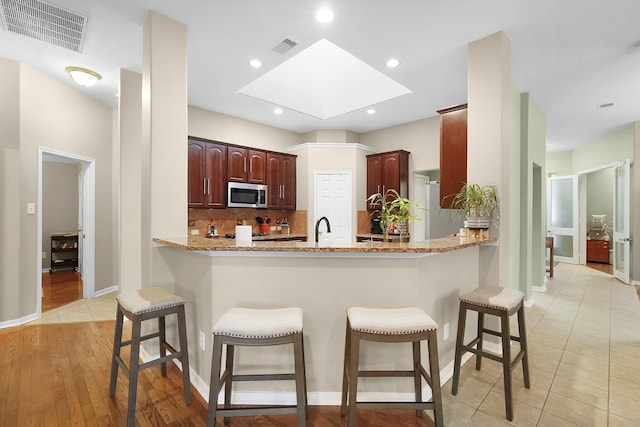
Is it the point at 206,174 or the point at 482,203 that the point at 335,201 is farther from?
the point at 482,203

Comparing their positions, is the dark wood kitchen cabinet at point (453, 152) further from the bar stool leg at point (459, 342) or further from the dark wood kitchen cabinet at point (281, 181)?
the dark wood kitchen cabinet at point (281, 181)

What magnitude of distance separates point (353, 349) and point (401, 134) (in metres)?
4.79

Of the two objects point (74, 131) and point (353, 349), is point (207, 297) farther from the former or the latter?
point (74, 131)

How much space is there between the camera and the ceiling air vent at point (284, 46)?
2.98m

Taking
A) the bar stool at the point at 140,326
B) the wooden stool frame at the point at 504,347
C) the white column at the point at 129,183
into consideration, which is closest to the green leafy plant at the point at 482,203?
the wooden stool frame at the point at 504,347

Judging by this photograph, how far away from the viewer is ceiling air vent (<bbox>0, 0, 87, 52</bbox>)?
→ 2518mm

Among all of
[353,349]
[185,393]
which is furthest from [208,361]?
[353,349]

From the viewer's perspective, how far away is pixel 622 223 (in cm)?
577

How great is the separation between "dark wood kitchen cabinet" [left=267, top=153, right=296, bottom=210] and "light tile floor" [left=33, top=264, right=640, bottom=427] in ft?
9.48

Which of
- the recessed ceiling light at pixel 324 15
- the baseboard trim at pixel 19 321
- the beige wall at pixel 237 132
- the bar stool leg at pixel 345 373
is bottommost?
the baseboard trim at pixel 19 321

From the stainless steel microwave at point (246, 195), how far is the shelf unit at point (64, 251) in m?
3.78

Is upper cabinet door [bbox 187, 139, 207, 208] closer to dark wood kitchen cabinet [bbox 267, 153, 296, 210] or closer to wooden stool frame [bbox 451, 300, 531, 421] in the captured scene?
dark wood kitchen cabinet [bbox 267, 153, 296, 210]

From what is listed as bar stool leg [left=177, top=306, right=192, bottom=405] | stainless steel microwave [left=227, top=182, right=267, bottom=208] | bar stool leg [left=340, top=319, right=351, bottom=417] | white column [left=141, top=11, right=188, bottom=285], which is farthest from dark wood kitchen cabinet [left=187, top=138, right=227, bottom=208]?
bar stool leg [left=340, top=319, right=351, bottom=417]

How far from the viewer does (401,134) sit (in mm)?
5742
